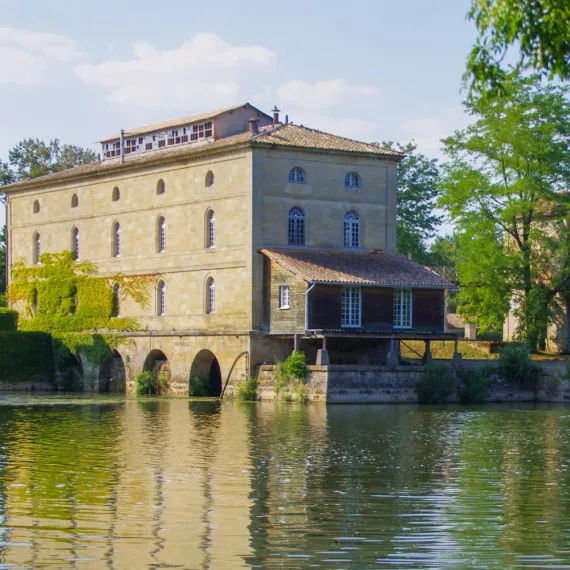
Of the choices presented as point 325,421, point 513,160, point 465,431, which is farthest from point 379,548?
point 513,160

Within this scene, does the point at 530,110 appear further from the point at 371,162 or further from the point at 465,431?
the point at 465,431

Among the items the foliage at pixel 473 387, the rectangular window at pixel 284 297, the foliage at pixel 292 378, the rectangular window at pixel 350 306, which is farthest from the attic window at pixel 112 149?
the foliage at pixel 473 387

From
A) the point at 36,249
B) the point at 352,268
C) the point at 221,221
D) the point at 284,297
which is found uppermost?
the point at 221,221

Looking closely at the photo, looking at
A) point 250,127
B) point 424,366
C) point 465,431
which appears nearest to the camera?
point 465,431

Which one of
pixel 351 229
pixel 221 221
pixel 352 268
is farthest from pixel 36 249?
pixel 352 268

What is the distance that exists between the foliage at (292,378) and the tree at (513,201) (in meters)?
12.2

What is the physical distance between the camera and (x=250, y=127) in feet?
173

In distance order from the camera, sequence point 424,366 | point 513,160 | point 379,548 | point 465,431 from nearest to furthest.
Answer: point 379,548
point 465,431
point 424,366
point 513,160

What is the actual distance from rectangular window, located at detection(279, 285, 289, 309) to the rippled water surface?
984 cm

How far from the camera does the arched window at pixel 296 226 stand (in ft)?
172

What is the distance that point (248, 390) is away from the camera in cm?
4888

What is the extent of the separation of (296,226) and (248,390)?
7545mm

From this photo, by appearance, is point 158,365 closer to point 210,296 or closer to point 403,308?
point 210,296

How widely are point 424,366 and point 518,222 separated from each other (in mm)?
13205
